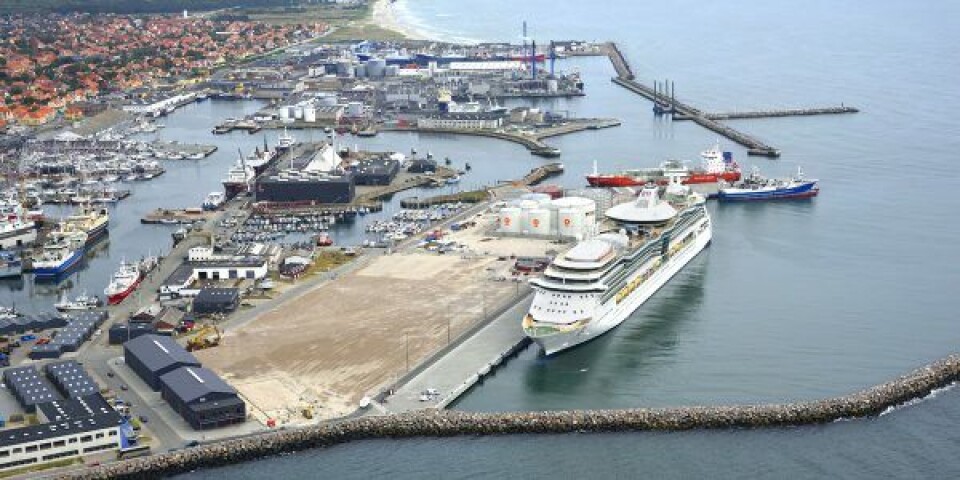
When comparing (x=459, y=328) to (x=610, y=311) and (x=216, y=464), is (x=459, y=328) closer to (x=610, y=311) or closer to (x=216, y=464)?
(x=610, y=311)

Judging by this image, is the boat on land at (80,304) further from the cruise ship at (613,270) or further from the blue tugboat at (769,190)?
the blue tugboat at (769,190)

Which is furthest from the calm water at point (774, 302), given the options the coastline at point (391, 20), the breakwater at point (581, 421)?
the coastline at point (391, 20)

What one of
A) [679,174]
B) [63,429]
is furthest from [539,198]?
[63,429]

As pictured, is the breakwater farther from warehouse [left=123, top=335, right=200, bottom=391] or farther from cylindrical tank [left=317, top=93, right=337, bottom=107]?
cylindrical tank [left=317, top=93, right=337, bottom=107]

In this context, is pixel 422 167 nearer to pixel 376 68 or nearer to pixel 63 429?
pixel 376 68

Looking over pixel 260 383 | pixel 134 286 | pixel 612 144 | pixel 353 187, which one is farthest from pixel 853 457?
pixel 612 144

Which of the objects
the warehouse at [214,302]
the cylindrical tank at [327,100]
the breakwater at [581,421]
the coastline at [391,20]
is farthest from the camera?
the coastline at [391,20]
